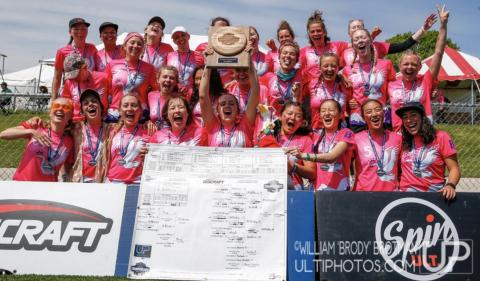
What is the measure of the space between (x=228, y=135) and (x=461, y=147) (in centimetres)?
778

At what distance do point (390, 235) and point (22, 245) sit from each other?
3347mm

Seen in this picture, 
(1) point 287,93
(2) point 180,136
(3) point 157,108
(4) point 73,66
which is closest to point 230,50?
(2) point 180,136

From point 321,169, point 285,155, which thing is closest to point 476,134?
point 321,169

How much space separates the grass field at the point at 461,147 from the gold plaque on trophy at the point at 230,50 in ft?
15.7

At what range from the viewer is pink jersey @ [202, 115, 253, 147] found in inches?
203

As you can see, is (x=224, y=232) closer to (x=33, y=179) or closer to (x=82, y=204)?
(x=82, y=204)

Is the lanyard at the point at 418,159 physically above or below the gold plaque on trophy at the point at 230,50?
below

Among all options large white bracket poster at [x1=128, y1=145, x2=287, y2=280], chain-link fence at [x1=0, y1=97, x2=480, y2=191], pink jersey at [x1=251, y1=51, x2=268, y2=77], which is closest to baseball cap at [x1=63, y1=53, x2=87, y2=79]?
chain-link fence at [x1=0, y1=97, x2=480, y2=191]

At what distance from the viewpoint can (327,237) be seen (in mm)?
4332

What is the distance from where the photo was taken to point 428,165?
195 inches

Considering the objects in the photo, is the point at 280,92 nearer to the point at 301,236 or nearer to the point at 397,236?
the point at 301,236

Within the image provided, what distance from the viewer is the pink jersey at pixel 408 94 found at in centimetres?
620

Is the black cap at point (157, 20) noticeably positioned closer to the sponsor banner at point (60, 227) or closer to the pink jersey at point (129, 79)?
the pink jersey at point (129, 79)

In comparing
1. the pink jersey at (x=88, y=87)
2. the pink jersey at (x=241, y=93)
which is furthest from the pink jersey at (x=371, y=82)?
the pink jersey at (x=88, y=87)
